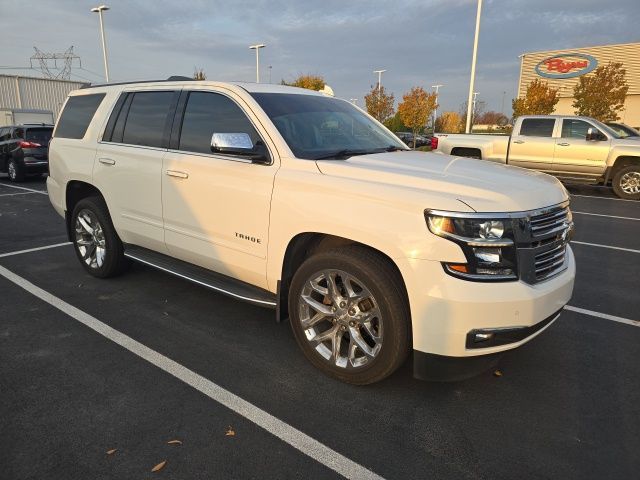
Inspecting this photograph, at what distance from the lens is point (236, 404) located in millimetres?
2924

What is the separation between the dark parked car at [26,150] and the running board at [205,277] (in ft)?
36.2

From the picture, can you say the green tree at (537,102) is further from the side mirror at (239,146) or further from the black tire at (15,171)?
the side mirror at (239,146)

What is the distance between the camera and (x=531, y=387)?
10.4 feet

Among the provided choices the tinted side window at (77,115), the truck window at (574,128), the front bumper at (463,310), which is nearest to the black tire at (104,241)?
the tinted side window at (77,115)

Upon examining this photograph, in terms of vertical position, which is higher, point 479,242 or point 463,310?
point 479,242

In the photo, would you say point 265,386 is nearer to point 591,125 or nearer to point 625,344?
point 625,344

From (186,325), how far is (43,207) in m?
7.59

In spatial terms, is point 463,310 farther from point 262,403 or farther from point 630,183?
point 630,183

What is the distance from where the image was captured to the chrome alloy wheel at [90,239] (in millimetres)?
4980

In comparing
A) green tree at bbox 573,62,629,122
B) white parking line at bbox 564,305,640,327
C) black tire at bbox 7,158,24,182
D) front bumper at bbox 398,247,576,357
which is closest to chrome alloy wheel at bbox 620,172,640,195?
white parking line at bbox 564,305,640,327

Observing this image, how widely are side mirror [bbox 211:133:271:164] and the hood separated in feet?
1.48

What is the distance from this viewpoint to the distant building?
3195 centimetres

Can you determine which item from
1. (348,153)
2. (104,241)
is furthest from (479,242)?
(104,241)

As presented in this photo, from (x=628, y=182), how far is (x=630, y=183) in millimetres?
57
